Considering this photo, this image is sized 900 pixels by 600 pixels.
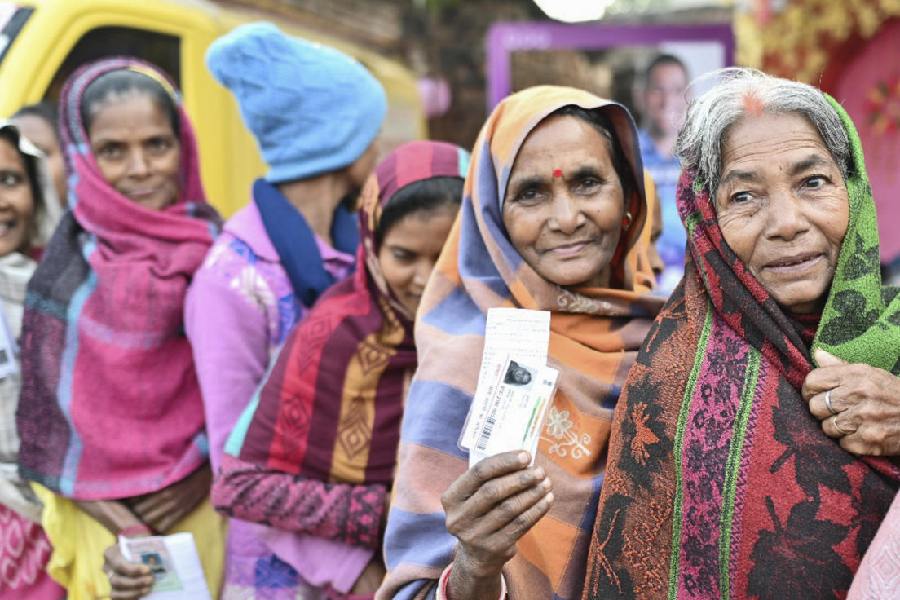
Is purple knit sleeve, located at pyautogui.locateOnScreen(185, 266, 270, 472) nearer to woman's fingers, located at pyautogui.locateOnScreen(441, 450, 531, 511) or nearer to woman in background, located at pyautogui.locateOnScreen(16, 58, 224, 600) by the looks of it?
woman in background, located at pyautogui.locateOnScreen(16, 58, 224, 600)

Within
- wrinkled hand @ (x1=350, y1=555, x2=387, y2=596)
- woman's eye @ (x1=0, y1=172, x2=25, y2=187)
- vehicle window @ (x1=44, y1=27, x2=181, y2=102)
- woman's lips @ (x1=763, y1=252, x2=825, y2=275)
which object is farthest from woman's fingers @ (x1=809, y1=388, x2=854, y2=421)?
vehicle window @ (x1=44, y1=27, x2=181, y2=102)

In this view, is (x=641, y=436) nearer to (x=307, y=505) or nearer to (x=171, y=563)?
(x=307, y=505)

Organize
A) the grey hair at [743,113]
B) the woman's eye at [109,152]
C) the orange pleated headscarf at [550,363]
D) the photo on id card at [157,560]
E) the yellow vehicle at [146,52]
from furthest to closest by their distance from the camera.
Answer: the yellow vehicle at [146,52]
the woman's eye at [109,152]
the photo on id card at [157,560]
the orange pleated headscarf at [550,363]
the grey hair at [743,113]

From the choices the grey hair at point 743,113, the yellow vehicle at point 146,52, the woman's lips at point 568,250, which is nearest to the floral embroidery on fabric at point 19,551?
the yellow vehicle at point 146,52

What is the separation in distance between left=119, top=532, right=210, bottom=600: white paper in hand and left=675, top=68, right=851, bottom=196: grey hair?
164 cm

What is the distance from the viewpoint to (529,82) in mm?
6723

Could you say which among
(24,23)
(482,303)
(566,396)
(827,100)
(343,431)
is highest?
(24,23)

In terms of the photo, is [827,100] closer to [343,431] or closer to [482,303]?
[482,303]

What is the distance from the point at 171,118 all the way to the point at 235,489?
130cm

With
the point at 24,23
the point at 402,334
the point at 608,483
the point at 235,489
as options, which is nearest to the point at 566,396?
the point at 608,483

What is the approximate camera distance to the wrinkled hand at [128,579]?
2543 millimetres

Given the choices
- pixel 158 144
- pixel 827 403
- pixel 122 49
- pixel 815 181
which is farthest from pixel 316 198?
pixel 122 49

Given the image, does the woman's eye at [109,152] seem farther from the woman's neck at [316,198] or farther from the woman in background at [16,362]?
the woman's neck at [316,198]

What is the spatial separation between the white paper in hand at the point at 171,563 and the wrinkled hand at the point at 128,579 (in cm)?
2
